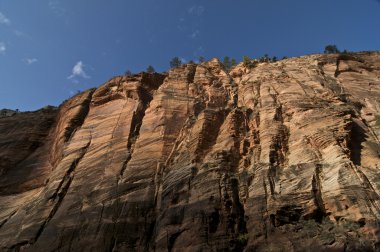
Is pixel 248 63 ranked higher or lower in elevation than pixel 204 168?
higher

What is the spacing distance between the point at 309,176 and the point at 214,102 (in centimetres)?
1421

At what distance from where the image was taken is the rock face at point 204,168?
2114cm

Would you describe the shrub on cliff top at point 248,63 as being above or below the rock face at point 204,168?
above

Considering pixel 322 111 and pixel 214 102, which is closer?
pixel 322 111

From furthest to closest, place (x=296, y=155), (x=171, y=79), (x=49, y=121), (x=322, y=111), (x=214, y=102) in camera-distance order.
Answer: (x=49, y=121), (x=171, y=79), (x=214, y=102), (x=322, y=111), (x=296, y=155)

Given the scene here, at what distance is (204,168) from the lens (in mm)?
25562

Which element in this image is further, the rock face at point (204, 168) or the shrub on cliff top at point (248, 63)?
the shrub on cliff top at point (248, 63)

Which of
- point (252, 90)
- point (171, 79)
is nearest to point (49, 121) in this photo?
point (171, 79)

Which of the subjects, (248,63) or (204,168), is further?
(248,63)

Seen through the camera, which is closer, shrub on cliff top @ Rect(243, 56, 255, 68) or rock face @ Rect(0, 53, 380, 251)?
rock face @ Rect(0, 53, 380, 251)

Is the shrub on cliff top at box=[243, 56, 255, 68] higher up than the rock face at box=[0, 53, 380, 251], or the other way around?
the shrub on cliff top at box=[243, 56, 255, 68]

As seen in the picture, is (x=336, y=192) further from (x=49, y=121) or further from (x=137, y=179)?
(x=49, y=121)

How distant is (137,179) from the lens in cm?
2688

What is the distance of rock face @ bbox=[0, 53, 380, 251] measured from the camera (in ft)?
69.4
